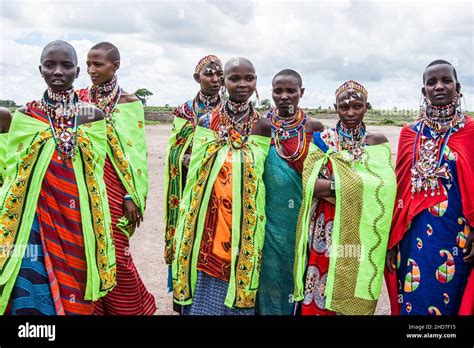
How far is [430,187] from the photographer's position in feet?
13.1

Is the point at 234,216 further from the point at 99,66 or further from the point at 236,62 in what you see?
the point at 99,66

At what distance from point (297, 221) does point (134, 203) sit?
1.36 meters

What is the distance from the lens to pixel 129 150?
461 cm

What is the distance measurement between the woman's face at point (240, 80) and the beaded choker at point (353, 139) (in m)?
0.79

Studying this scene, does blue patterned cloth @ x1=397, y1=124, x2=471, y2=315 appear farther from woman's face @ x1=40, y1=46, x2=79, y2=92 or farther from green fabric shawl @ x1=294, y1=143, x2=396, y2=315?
woman's face @ x1=40, y1=46, x2=79, y2=92

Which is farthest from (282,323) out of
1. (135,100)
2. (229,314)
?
(135,100)

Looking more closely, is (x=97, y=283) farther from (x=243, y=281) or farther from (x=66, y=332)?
(x=243, y=281)

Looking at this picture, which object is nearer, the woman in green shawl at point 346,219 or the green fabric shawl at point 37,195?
the green fabric shawl at point 37,195

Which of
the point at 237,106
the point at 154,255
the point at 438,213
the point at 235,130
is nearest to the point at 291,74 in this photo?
the point at 237,106

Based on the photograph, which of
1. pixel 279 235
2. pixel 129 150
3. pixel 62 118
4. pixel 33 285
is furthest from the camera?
pixel 129 150

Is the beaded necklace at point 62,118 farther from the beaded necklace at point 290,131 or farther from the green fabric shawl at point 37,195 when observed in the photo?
the beaded necklace at point 290,131

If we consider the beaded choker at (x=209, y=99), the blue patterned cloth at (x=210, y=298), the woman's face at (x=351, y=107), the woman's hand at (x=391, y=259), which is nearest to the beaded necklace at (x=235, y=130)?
the woman's face at (x=351, y=107)

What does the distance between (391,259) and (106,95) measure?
2.76m

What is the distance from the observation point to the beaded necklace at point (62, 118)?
3.77 m
